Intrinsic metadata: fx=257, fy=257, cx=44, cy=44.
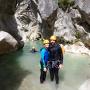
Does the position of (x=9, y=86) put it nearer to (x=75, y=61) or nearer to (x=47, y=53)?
(x=47, y=53)

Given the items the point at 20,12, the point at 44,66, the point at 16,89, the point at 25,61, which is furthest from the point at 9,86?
the point at 20,12

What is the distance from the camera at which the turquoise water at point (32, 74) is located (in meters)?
14.8

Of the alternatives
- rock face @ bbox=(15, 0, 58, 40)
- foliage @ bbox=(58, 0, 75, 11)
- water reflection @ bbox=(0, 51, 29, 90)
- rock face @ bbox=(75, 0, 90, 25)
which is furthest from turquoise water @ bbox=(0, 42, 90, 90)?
foliage @ bbox=(58, 0, 75, 11)

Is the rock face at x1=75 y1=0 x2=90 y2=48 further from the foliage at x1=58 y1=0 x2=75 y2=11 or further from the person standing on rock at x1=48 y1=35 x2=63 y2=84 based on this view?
the person standing on rock at x1=48 y1=35 x2=63 y2=84

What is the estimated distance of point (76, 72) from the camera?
17828 mm

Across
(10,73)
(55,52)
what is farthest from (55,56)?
(10,73)

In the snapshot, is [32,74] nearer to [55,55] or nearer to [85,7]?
[55,55]

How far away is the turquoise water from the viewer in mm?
14758

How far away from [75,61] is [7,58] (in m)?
5.91

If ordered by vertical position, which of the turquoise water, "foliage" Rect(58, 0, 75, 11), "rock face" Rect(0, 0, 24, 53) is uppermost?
"rock face" Rect(0, 0, 24, 53)

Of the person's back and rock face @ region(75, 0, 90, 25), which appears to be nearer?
the person's back

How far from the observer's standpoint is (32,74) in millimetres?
16953

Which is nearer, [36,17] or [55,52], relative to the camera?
[55,52]

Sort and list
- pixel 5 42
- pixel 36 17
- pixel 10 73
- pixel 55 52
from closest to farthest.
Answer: pixel 55 52 → pixel 5 42 → pixel 10 73 → pixel 36 17
